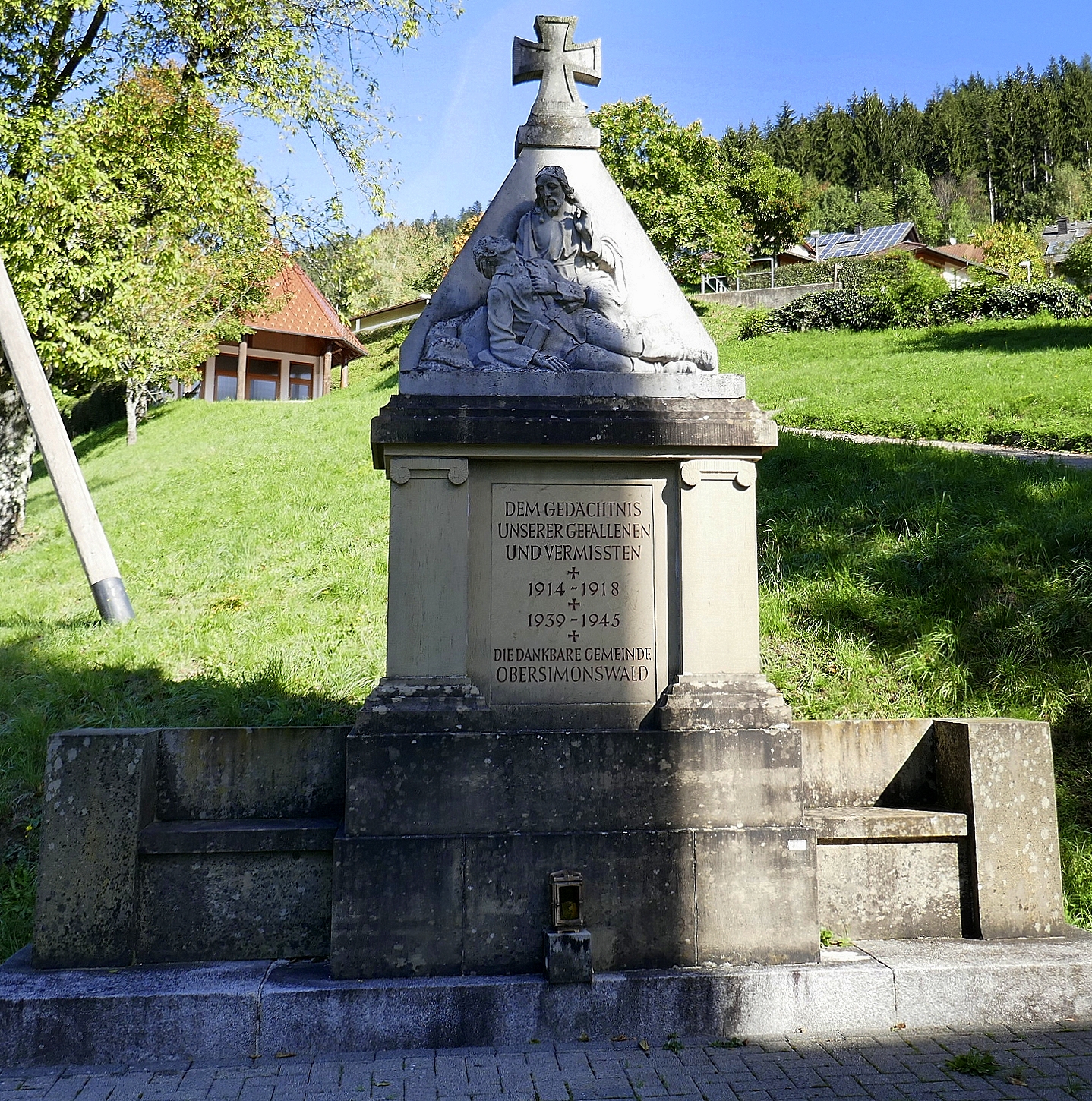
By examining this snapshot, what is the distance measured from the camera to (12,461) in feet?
43.8

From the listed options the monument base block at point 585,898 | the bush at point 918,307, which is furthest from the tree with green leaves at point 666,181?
the monument base block at point 585,898

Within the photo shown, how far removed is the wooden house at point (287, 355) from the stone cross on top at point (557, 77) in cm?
2825

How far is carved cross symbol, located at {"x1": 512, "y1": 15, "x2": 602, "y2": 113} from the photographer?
493 centimetres

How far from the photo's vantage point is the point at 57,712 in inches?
255

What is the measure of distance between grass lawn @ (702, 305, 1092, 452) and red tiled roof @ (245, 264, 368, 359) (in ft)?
45.9

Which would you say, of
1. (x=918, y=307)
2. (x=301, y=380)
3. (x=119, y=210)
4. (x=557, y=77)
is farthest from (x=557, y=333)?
(x=301, y=380)

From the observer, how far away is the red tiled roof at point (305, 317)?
32.0m

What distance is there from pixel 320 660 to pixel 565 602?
3202mm

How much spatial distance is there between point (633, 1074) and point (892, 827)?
171 centimetres

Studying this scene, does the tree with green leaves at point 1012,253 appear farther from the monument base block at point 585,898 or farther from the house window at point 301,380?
the monument base block at point 585,898

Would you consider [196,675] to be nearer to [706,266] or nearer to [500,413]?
[500,413]

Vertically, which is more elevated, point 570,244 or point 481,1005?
point 570,244

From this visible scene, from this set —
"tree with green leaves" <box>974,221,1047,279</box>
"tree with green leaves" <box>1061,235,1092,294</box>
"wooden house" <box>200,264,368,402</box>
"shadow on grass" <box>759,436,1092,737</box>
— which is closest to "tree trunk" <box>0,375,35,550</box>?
"shadow on grass" <box>759,436,1092,737</box>

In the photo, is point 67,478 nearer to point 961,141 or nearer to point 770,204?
point 770,204
